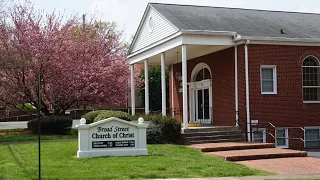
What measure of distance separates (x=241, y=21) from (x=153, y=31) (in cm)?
462

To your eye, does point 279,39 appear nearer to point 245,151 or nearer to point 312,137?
point 312,137

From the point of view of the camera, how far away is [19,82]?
24156mm

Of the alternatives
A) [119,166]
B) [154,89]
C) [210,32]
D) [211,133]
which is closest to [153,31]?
[210,32]

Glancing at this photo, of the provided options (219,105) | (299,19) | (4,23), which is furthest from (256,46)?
(4,23)

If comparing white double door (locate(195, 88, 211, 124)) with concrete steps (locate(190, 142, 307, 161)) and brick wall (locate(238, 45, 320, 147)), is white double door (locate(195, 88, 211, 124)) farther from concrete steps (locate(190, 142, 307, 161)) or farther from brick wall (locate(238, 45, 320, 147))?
concrete steps (locate(190, 142, 307, 161))

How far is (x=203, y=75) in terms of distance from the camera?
25328 millimetres

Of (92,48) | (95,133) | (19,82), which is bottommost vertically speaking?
(95,133)

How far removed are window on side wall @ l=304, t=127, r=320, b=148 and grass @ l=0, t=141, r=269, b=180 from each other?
8.56 metres

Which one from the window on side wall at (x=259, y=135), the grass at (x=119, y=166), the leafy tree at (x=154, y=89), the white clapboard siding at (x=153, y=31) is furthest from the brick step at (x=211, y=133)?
the leafy tree at (x=154, y=89)

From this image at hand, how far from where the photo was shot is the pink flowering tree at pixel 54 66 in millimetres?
23953

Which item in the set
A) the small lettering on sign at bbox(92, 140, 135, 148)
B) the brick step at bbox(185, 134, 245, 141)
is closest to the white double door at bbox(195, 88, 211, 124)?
the brick step at bbox(185, 134, 245, 141)

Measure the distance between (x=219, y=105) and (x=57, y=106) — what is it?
964cm

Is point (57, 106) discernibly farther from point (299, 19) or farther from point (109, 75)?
point (299, 19)

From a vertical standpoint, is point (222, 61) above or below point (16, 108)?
above
